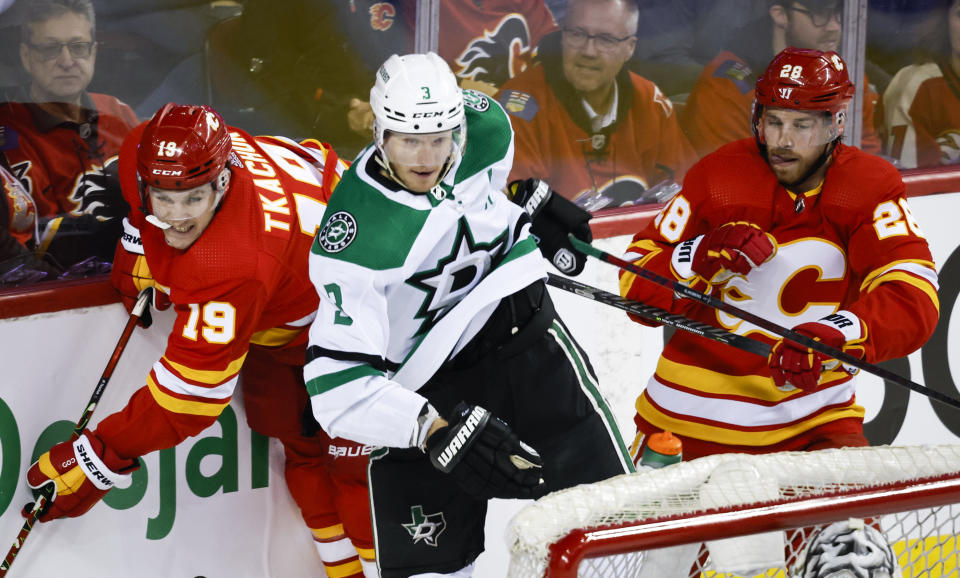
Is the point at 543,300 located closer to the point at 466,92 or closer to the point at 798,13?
the point at 466,92

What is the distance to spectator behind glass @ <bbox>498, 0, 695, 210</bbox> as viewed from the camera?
11.9 ft

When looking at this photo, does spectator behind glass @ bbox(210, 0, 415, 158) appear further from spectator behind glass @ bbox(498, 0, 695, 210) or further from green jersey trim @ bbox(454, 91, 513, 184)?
green jersey trim @ bbox(454, 91, 513, 184)

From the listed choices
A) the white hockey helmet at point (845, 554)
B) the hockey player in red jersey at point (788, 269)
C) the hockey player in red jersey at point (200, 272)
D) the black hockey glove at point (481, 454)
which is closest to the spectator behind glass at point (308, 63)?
the hockey player in red jersey at point (200, 272)

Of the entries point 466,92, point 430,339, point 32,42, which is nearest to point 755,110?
point 466,92

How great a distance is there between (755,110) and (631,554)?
55.2 inches

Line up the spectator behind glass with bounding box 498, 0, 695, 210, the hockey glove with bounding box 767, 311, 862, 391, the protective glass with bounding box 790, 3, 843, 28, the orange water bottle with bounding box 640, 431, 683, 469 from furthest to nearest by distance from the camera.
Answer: the protective glass with bounding box 790, 3, 843, 28
the spectator behind glass with bounding box 498, 0, 695, 210
the hockey glove with bounding box 767, 311, 862, 391
the orange water bottle with bounding box 640, 431, 683, 469

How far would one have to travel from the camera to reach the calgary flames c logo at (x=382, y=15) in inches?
130

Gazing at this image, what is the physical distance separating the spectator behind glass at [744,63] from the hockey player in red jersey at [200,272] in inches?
59.5

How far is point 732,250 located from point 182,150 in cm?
118

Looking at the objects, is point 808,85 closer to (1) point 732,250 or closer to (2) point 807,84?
(2) point 807,84

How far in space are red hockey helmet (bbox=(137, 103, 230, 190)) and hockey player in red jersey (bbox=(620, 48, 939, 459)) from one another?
974 millimetres

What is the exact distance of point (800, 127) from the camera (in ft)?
8.73

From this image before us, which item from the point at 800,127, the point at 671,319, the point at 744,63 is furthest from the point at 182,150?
the point at 744,63

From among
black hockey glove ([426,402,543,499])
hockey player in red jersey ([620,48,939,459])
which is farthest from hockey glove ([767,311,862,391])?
black hockey glove ([426,402,543,499])
